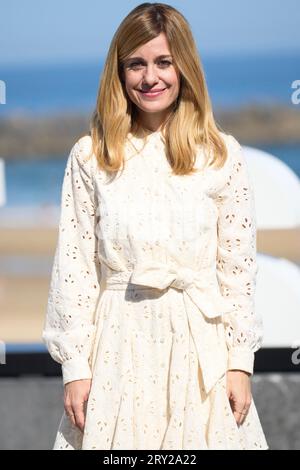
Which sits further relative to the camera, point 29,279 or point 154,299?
point 29,279

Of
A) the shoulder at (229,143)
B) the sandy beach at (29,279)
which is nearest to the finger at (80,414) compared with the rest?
the shoulder at (229,143)

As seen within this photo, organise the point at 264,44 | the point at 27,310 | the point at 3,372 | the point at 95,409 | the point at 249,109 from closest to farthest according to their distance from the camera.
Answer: the point at 95,409 < the point at 3,372 < the point at 264,44 < the point at 27,310 < the point at 249,109

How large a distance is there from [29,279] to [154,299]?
3.49 meters

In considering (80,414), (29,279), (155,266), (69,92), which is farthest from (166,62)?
(69,92)

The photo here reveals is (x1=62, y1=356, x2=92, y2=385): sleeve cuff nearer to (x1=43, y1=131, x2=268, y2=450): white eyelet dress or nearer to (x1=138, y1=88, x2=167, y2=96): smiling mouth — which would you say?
(x1=43, y1=131, x2=268, y2=450): white eyelet dress

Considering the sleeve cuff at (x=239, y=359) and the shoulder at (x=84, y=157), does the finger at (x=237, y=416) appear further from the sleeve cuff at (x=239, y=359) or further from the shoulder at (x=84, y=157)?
the shoulder at (x=84, y=157)

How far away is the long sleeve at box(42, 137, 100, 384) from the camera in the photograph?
2.37 meters

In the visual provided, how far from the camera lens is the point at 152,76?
2361 mm

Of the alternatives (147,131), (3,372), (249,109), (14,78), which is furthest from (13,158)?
(147,131)

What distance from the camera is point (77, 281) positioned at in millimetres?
2391

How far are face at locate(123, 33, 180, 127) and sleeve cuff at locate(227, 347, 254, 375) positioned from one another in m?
0.52

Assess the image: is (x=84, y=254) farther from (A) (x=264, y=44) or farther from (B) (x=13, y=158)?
(B) (x=13, y=158)

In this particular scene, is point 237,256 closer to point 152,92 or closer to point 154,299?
point 154,299

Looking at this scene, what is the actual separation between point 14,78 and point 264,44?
142cm
